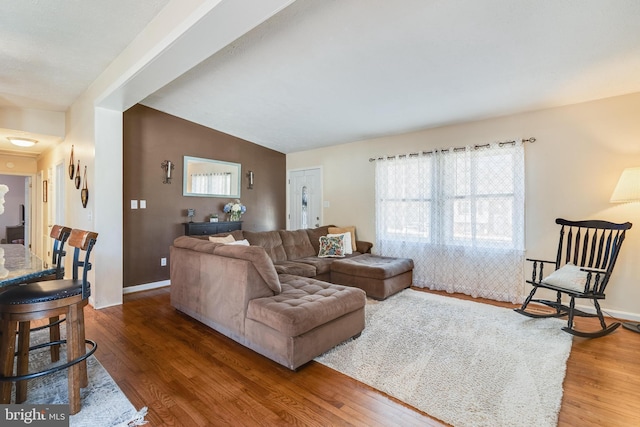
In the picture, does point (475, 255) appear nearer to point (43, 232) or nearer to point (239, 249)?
point (239, 249)

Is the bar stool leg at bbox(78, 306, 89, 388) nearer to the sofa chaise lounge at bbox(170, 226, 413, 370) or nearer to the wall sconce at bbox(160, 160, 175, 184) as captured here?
the sofa chaise lounge at bbox(170, 226, 413, 370)

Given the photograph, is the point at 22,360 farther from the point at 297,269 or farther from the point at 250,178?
the point at 250,178

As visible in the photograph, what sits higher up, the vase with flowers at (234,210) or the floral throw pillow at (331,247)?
the vase with flowers at (234,210)

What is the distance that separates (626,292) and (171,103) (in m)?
6.07

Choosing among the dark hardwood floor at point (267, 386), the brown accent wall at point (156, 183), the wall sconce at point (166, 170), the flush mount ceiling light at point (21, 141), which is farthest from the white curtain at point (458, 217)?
the flush mount ceiling light at point (21, 141)

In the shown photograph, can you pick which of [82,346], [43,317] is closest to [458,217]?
[82,346]

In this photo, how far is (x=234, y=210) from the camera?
5391 millimetres

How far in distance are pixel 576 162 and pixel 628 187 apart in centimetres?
62

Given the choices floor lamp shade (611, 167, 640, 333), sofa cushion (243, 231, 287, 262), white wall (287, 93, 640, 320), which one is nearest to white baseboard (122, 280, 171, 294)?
sofa cushion (243, 231, 287, 262)

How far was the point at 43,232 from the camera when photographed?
5.88m

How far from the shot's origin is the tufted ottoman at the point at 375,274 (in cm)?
376

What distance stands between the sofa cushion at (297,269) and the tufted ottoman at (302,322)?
997 millimetres

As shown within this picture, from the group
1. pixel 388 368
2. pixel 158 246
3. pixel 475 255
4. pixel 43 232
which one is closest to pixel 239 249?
pixel 388 368

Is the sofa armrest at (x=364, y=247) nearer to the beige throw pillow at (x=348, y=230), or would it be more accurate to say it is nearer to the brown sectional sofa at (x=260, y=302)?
the beige throw pillow at (x=348, y=230)
